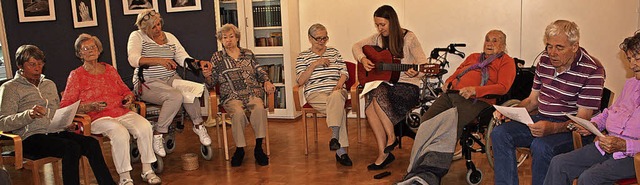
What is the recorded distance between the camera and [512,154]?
3.74m

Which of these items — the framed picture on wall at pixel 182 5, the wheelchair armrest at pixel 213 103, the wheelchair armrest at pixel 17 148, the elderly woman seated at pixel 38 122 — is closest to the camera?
the wheelchair armrest at pixel 17 148

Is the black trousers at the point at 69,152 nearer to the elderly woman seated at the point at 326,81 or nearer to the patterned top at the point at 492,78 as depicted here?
the elderly woman seated at the point at 326,81

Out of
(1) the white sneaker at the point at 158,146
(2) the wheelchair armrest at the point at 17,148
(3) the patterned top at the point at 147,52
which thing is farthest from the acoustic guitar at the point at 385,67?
(2) the wheelchair armrest at the point at 17,148

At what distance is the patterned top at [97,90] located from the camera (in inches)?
175

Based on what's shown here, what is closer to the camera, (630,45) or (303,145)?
(630,45)

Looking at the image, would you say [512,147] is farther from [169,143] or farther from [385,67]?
[169,143]

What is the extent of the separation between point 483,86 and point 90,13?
361 centimetres

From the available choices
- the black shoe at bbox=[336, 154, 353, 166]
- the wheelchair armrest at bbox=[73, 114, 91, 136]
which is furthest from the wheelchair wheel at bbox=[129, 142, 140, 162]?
the black shoe at bbox=[336, 154, 353, 166]

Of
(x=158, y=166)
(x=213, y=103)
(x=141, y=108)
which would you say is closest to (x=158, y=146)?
(x=158, y=166)

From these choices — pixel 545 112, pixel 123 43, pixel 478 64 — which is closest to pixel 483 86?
pixel 478 64

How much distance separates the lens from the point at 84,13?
5.65m

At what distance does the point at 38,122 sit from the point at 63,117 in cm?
18

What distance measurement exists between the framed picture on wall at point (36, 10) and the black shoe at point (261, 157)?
2102mm

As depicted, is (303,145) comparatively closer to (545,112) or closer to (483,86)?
(483,86)
